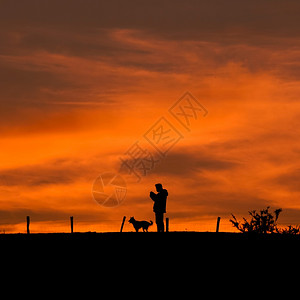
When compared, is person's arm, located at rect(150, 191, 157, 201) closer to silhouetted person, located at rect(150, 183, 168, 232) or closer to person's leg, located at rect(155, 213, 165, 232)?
silhouetted person, located at rect(150, 183, 168, 232)

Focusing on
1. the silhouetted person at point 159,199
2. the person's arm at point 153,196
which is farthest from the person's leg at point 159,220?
the person's arm at point 153,196

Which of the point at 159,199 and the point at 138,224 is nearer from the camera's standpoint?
the point at 159,199
